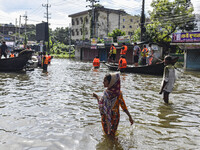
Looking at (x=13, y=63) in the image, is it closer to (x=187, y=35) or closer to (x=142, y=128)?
(x=142, y=128)

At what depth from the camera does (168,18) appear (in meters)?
30.9

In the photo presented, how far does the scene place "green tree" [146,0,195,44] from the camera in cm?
3053

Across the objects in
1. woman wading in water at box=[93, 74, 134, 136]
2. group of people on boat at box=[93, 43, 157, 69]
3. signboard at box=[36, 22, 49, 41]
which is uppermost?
signboard at box=[36, 22, 49, 41]

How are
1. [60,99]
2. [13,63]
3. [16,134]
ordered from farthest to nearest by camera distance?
[13,63], [60,99], [16,134]

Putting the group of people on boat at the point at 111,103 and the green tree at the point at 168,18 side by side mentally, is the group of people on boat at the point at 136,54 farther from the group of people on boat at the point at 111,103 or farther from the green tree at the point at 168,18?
the green tree at the point at 168,18

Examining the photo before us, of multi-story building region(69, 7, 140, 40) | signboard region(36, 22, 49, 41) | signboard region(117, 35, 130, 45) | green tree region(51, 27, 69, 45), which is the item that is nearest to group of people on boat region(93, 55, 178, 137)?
signboard region(117, 35, 130, 45)

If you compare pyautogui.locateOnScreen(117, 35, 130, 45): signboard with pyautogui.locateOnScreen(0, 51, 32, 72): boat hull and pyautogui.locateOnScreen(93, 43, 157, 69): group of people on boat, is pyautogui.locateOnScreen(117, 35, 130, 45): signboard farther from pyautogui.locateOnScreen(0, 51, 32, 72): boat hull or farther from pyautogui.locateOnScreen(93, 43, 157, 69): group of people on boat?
pyautogui.locateOnScreen(0, 51, 32, 72): boat hull

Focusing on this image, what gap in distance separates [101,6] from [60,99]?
46.5 m

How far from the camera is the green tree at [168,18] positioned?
3053 cm

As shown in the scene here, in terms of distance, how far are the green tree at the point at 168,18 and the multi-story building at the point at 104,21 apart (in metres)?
18.7

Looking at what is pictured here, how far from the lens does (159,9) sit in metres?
31.5

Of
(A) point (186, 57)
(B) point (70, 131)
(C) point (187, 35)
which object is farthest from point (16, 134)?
(A) point (186, 57)

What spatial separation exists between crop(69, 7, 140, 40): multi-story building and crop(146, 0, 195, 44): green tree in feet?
61.2

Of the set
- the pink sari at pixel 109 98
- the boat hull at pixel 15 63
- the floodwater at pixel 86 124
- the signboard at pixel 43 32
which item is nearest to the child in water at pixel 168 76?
the floodwater at pixel 86 124
